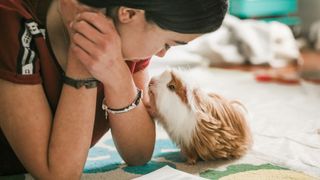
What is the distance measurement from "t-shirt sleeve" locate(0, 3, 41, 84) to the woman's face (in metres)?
0.17

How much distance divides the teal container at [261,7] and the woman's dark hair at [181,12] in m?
2.38

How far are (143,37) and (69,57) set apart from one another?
0.15 meters

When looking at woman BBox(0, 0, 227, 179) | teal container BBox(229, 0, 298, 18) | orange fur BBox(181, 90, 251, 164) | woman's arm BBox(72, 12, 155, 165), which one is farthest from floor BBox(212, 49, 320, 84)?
woman BBox(0, 0, 227, 179)

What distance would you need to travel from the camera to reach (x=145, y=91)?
106 centimetres

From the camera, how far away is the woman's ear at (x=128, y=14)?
75 cm

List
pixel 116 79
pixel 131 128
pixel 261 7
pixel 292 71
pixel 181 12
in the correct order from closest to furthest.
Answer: pixel 181 12 < pixel 116 79 < pixel 131 128 < pixel 292 71 < pixel 261 7

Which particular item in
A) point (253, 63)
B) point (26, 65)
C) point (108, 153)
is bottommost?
point (253, 63)

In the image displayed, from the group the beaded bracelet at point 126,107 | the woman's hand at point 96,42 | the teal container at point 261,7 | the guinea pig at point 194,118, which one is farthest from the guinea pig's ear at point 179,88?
the teal container at point 261,7

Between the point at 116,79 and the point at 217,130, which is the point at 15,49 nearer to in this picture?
the point at 116,79

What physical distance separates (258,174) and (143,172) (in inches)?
10.4

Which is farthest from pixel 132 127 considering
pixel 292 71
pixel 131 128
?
pixel 292 71

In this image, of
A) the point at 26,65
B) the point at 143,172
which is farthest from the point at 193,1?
the point at 143,172

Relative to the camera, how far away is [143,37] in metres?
0.81

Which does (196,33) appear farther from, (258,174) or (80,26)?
(258,174)
